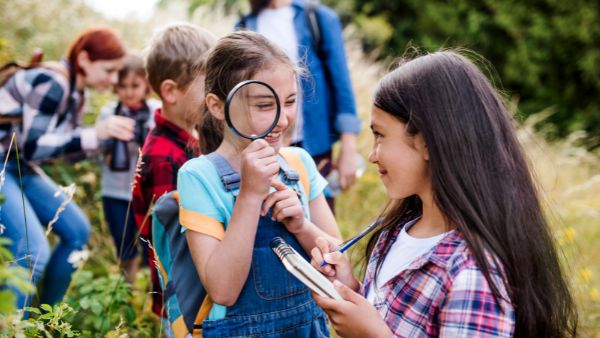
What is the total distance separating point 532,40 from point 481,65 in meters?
1.36

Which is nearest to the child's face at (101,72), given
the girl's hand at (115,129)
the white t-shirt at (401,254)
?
the girl's hand at (115,129)

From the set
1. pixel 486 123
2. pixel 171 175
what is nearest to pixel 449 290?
pixel 486 123

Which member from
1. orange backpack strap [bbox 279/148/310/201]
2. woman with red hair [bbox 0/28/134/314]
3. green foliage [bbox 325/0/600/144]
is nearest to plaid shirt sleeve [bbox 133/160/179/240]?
woman with red hair [bbox 0/28/134/314]

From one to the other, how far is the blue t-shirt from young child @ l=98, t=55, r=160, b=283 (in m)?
1.76

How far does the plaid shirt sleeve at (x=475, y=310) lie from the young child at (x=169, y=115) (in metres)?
1.36

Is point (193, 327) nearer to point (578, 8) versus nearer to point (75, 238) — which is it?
point (75, 238)

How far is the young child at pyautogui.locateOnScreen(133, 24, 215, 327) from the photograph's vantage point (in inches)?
97.1

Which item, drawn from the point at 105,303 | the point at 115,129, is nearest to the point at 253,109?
the point at 105,303

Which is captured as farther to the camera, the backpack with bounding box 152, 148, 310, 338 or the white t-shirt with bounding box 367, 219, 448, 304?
the backpack with bounding box 152, 148, 310, 338

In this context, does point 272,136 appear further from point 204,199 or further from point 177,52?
point 177,52

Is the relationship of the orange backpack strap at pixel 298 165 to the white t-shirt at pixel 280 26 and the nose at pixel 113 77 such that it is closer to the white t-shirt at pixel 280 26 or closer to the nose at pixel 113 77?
the white t-shirt at pixel 280 26

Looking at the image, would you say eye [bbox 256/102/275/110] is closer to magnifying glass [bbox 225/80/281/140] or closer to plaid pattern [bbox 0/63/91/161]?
magnifying glass [bbox 225/80/281/140]

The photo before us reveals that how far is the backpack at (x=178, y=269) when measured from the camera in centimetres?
185

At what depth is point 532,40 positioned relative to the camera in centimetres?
873
